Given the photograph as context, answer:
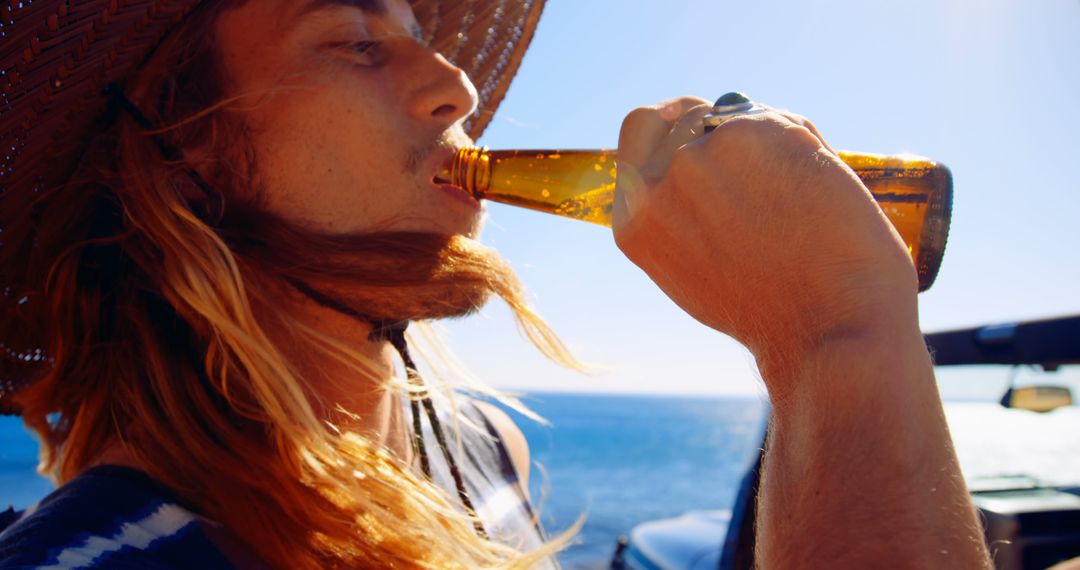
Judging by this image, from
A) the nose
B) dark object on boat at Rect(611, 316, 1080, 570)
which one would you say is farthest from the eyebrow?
dark object on boat at Rect(611, 316, 1080, 570)

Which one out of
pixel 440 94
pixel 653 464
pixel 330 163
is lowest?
pixel 330 163

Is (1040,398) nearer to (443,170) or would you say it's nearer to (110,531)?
(443,170)

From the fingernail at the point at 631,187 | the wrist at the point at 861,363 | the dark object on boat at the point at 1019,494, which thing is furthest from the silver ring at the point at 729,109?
the dark object on boat at the point at 1019,494

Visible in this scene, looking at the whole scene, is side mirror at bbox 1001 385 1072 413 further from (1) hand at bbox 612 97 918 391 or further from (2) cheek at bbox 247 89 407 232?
(2) cheek at bbox 247 89 407 232

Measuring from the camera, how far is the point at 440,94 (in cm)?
163

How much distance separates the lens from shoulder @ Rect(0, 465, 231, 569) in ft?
3.46

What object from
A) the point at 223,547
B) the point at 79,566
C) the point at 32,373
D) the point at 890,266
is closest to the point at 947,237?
the point at 890,266

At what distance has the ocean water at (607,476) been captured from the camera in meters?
11.6

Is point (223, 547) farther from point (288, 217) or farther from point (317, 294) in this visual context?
point (288, 217)

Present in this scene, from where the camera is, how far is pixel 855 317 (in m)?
0.85

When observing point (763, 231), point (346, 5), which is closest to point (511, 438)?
point (346, 5)

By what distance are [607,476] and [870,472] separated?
34.0 m

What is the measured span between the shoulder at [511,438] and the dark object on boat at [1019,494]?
0.80m

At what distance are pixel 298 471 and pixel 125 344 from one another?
0.65 metres
